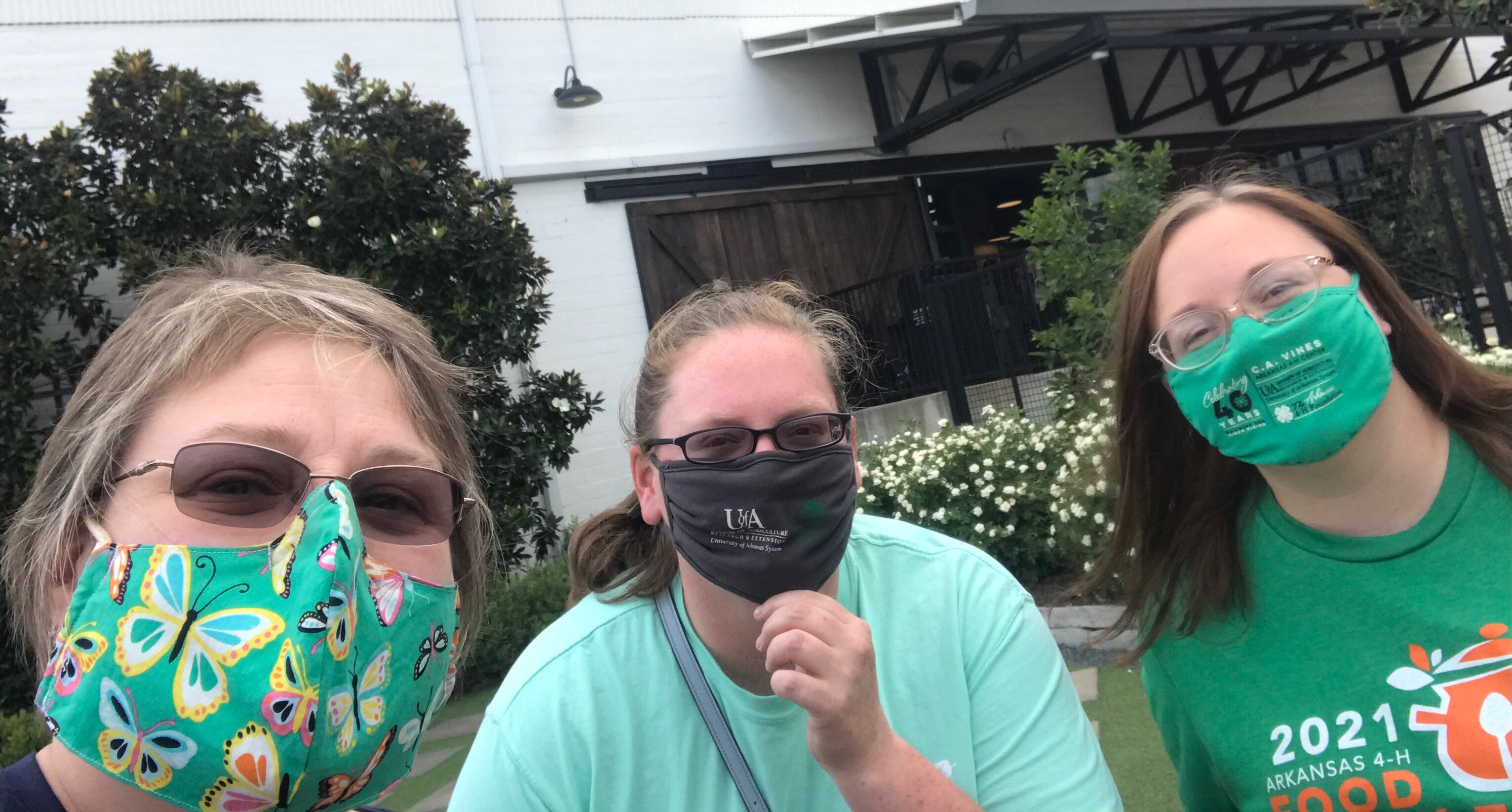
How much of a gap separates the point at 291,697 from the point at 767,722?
86 cm

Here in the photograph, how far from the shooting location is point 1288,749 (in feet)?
5.90

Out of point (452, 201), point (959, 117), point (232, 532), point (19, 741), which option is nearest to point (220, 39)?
point (452, 201)

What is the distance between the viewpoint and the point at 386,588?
141 cm

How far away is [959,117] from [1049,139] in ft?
8.61

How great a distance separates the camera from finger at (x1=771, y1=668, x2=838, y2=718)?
54.2 inches

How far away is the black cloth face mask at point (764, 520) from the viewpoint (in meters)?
1.67

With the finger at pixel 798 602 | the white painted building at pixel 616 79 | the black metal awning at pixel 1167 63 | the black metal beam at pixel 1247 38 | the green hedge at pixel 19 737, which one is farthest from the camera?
the black metal awning at pixel 1167 63

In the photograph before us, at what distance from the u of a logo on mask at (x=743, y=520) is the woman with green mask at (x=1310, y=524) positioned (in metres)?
1.04

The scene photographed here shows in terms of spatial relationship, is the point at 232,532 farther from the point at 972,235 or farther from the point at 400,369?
the point at 972,235

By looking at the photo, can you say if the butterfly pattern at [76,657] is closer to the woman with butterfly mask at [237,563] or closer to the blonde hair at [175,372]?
the woman with butterfly mask at [237,563]

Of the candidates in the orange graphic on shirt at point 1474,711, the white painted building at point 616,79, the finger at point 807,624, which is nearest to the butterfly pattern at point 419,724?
the finger at point 807,624

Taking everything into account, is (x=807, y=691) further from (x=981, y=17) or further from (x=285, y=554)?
(x=981, y=17)

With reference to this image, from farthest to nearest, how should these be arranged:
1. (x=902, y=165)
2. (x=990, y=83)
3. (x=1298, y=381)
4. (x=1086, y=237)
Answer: (x=902, y=165) < (x=990, y=83) < (x=1086, y=237) < (x=1298, y=381)

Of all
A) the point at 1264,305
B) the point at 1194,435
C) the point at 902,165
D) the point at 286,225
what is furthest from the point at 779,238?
the point at 1264,305
